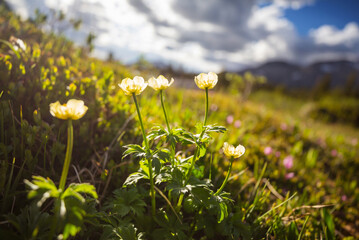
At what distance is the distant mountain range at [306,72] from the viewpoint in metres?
158

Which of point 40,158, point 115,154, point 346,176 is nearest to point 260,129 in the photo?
point 346,176

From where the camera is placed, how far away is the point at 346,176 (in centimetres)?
347

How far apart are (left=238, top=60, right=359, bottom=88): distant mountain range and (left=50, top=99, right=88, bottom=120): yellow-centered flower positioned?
6581 inches

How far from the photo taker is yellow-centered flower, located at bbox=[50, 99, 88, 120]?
85 cm

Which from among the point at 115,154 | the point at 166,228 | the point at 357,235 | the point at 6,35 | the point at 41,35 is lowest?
the point at 357,235

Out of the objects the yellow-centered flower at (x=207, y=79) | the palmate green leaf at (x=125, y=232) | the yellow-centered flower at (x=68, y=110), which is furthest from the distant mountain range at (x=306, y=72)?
the yellow-centered flower at (x=68, y=110)

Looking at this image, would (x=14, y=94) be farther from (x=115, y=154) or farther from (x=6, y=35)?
(x=6, y=35)

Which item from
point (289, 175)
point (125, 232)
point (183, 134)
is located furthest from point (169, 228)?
point (289, 175)

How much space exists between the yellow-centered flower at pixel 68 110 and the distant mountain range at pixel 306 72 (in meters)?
167

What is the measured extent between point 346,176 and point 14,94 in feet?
14.7

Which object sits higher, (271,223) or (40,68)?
(40,68)

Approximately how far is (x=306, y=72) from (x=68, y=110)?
201m

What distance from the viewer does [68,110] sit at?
868 mm

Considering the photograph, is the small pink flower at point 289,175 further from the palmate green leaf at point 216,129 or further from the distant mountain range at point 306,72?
the distant mountain range at point 306,72
